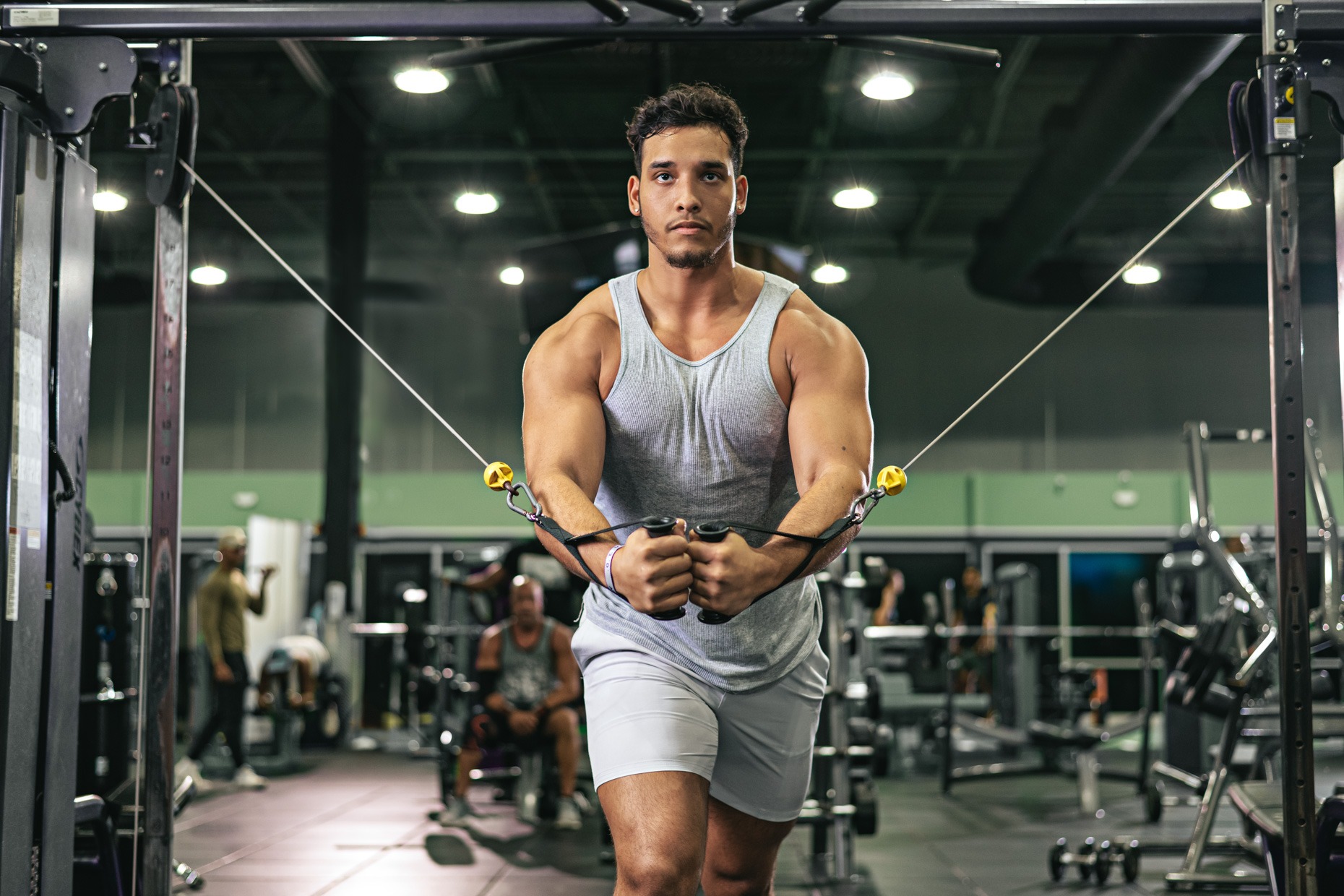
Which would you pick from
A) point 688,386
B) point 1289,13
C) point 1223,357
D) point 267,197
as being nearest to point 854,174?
point 1223,357

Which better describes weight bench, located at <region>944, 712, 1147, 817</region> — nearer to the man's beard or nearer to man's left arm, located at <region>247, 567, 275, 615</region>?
man's left arm, located at <region>247, 567, 275, 615</region>

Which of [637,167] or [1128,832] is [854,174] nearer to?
[1128,832]

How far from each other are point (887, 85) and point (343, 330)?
4729 mm

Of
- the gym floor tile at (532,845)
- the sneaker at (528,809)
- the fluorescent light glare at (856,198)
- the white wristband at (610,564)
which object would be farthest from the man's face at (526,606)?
the fluorescent light glare at (856,198)

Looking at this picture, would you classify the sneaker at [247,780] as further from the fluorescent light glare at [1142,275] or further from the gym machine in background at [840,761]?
the fluorescent light glare at [1142,275]

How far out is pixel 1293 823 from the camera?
7.54ft

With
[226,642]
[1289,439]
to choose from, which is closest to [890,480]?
[1289,439]

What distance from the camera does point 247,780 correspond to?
7.55 meters

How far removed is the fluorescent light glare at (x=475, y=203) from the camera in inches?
431

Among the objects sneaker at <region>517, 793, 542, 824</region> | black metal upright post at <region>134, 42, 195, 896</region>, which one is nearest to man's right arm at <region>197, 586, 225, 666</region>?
sneaker at <region>517, 793, 542, 824</region>

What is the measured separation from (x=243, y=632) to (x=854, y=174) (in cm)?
649

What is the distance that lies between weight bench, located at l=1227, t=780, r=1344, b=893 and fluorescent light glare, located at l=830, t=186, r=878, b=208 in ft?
26.7

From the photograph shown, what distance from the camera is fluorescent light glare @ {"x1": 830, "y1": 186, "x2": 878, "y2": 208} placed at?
1092 centimetres

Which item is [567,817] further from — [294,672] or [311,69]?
[311,69]
